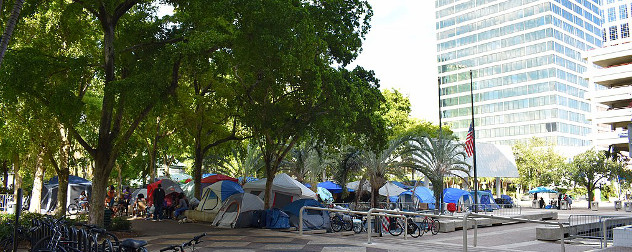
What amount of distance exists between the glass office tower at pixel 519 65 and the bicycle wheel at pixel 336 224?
90.9 m

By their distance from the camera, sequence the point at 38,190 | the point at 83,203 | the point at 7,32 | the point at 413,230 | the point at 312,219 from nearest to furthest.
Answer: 1. the point at 7,32
2. the point at 413,230
3. the point at 312,219
4. the point at 38,190
5. the point at 83,203

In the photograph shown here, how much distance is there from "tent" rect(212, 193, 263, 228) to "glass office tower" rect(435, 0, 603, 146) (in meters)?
91.0

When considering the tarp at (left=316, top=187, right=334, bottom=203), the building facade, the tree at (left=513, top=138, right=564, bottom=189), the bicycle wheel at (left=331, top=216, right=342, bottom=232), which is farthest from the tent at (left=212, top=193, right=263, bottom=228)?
the tree at (left=513, top=138, right=564, bottom=189)

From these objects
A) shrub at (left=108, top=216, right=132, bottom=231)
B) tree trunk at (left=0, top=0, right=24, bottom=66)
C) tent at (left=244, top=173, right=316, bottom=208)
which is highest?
tree trunk at (left=0, top=0, right=24, bottom=66)

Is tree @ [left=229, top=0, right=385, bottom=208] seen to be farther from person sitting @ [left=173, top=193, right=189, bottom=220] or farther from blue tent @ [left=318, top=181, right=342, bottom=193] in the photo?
blue tent @ [left=318, top=181, right=342, bottom=193]

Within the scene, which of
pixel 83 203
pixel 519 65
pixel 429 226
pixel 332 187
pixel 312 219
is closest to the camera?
pixel 312 219

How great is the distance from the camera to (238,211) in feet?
A: 70.2

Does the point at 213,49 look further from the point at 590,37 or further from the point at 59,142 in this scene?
the point at 590,37

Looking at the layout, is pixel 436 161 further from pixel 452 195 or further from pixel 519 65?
pixel 519 65

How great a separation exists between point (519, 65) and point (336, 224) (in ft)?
320

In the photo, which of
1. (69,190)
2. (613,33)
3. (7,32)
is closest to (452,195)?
(69,190)

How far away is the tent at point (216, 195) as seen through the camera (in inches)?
1036

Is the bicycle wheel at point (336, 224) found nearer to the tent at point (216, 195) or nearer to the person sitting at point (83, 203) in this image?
the tent at point (216, 195)

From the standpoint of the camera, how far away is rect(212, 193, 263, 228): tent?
2119 cm
